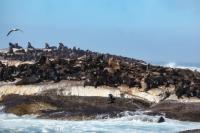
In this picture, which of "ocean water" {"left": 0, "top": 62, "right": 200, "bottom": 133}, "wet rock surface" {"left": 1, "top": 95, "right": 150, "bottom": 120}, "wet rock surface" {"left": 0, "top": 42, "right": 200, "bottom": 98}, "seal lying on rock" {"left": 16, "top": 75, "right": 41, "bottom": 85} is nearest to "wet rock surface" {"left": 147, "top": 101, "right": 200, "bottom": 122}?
"ocean water" {"left": 0, "top": 62, "right": 200, "bottom": 133}

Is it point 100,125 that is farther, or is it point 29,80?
point 29,80

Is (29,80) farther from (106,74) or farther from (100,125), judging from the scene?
(100,125)

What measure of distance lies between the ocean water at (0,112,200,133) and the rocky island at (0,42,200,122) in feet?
2.31

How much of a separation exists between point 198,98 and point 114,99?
3944mm

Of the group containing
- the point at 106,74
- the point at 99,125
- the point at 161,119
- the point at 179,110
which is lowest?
the point at 99,125

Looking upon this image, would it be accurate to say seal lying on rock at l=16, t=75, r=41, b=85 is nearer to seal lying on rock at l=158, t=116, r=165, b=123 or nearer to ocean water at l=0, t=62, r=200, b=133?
ocean water at l=0, t=62, r=200, b=133

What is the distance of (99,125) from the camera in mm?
26734

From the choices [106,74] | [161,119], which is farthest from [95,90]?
[161,119]

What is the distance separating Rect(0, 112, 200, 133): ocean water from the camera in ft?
82.9

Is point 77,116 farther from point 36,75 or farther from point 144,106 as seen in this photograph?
point 36,75

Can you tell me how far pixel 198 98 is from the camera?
102 feet

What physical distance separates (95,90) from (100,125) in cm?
525

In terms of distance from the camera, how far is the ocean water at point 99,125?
2528 centimetres

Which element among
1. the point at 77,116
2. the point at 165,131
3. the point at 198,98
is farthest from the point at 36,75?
the point at 165,131
